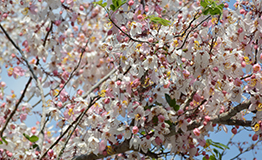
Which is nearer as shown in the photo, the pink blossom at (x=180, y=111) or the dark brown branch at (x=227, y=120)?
the dark brown branch at (x=227, y=120)

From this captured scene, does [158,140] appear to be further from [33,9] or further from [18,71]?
[18,71]

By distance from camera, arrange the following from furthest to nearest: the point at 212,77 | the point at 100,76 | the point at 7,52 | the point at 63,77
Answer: the point at 7,52, the point at 100,76, the point at 63,77, the point at 212,77

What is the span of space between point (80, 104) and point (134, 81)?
1.75 ft

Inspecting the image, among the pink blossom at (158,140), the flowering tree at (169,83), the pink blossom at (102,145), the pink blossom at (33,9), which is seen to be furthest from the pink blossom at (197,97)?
the pink blossom at (33,9)

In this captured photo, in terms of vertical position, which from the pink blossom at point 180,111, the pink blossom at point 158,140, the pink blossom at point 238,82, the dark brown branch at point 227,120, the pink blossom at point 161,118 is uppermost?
the pink blossom at point 238,82

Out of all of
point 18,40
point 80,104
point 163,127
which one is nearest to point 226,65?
point 163,127

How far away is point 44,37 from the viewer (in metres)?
3.16

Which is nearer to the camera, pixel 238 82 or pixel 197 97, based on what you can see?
pixel 238 82

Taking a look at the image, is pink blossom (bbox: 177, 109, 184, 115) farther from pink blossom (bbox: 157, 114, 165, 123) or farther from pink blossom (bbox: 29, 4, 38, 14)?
pink blossom (bbox: 29, 4, 38, 14)

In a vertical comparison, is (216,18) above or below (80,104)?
above

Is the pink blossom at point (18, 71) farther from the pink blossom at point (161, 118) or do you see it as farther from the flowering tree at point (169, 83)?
the pink blossom at point (161, 118)

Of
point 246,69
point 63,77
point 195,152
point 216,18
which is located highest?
point 63,77

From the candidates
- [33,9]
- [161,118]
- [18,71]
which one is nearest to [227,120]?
[161,118]

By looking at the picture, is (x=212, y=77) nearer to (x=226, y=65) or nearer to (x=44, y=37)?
(x=226, y=65)
